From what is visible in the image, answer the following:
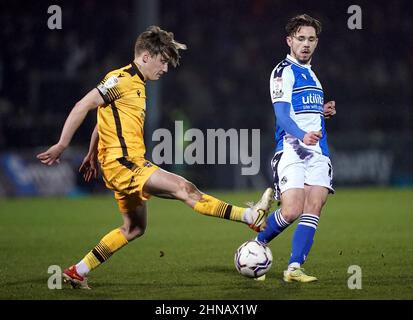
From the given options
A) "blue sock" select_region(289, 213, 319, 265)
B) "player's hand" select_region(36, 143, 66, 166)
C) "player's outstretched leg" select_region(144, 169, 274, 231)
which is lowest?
"blue sock" select_region(289, 213, 319, 265)

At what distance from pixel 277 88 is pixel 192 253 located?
113 inches

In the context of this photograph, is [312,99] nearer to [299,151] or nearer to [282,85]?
[282,85]

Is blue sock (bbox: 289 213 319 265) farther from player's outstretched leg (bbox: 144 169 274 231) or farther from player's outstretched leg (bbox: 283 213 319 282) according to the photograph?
player's outstretched leg (bbox: 144 169 274 231)

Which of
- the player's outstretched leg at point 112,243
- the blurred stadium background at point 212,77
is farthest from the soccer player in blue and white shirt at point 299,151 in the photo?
the blurred stadium background at point 212,77

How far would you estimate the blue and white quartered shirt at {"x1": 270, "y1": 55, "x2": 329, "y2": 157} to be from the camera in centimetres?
738

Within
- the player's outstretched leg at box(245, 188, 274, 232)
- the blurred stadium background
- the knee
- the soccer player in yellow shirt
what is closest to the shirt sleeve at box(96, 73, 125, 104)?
the soccer player in yellow shirt

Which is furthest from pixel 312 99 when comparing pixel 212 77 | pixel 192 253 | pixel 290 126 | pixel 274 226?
pixel 212 77

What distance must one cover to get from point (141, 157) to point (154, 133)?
472 inches

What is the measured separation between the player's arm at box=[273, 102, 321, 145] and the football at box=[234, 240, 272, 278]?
0.95m

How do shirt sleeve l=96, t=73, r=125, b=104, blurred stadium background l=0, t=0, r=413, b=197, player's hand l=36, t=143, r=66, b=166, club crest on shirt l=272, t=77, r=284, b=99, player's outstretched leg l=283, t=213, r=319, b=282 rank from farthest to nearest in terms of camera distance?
blurred stadium background l=0, t=0, r=413, b=197 < club crest on shirt l=272, t=77, r=284, b=99 < player's outstretched leg l=283, t=213, r=319, b=282 < shirt sleeve l=96, t=73, r=125, b=104 < player's hand l=36, t=143, r=66, b=166

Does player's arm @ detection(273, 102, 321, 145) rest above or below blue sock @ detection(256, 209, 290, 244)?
above

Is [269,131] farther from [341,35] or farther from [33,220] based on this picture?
[33,220]

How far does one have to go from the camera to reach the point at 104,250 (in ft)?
23.8

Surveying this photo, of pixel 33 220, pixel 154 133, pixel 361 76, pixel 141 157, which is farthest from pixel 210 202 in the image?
pixel 361 76
